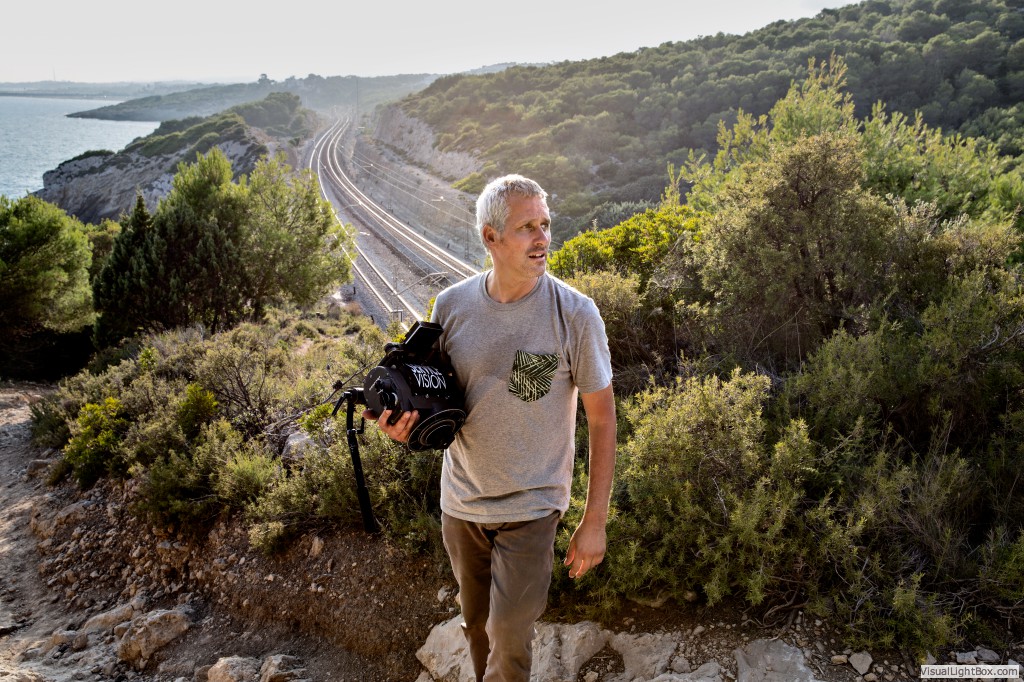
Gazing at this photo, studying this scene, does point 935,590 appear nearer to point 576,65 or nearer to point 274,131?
point 576,65

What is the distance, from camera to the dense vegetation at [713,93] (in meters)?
31.6

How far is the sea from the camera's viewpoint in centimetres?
7218

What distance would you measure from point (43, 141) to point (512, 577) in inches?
5631

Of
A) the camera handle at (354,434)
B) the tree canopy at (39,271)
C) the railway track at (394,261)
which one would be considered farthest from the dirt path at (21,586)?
the tree canopy at (39,271)

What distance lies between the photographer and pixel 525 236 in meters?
2.40

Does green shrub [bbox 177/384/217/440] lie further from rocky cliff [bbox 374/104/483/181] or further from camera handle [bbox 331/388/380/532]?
rocky cliff [bbox 374/104/483/181]

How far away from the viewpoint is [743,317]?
5980mm

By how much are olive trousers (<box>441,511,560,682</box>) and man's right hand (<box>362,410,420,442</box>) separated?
0.47 metres

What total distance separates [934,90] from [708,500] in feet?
129

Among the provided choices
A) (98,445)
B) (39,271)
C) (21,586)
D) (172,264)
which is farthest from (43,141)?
(21,586)

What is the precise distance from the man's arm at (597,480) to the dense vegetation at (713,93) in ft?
78.5

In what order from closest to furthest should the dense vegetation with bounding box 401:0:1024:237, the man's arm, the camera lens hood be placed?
the camera lens hood → the man's arm → the dense vegetation with bounding box 401:0:1024:237

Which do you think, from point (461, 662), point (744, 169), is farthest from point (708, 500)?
point (744, 169)

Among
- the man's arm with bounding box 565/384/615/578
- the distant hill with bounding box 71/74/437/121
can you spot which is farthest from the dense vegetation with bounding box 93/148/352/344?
the distant hill with bounding box 71/74/437/121
